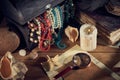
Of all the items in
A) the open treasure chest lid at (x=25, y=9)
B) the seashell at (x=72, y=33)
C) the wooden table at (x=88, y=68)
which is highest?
the open treasure chest lid at (x=25, y=9)

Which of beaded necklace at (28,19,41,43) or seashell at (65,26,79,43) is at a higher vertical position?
beaded necklace at (28,19,41,43)

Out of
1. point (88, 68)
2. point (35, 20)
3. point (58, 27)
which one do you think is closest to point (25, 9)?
point (35, 20)

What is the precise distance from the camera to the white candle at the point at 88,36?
45.8 inches

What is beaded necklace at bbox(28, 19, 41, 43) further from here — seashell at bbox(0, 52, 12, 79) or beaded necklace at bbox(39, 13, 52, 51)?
seashell at bbox(0, 52, 12, 79)

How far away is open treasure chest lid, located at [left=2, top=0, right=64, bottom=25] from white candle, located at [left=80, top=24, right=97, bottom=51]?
5.8 inches

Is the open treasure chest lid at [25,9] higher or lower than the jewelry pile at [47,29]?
higher

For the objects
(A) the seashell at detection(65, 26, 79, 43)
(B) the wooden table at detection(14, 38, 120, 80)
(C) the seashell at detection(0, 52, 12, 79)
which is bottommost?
(B) the wooden table at detection(14, 38, 120, 80)

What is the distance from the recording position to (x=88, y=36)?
1.16 meters

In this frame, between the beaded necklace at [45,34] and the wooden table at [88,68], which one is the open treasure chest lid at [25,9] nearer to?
the beaded necklace at [45,34]

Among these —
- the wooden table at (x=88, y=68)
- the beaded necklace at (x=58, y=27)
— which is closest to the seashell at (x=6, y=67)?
the wooden table at (x=88, y=68)

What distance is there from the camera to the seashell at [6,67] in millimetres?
1098

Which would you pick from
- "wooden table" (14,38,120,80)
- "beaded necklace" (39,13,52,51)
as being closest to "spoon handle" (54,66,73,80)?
"wooden table" (14,38,120,80)

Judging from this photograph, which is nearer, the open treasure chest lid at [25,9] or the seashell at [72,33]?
the open treasure chest lid at [25,9]

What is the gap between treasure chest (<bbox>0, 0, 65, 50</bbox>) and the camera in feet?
3.63
